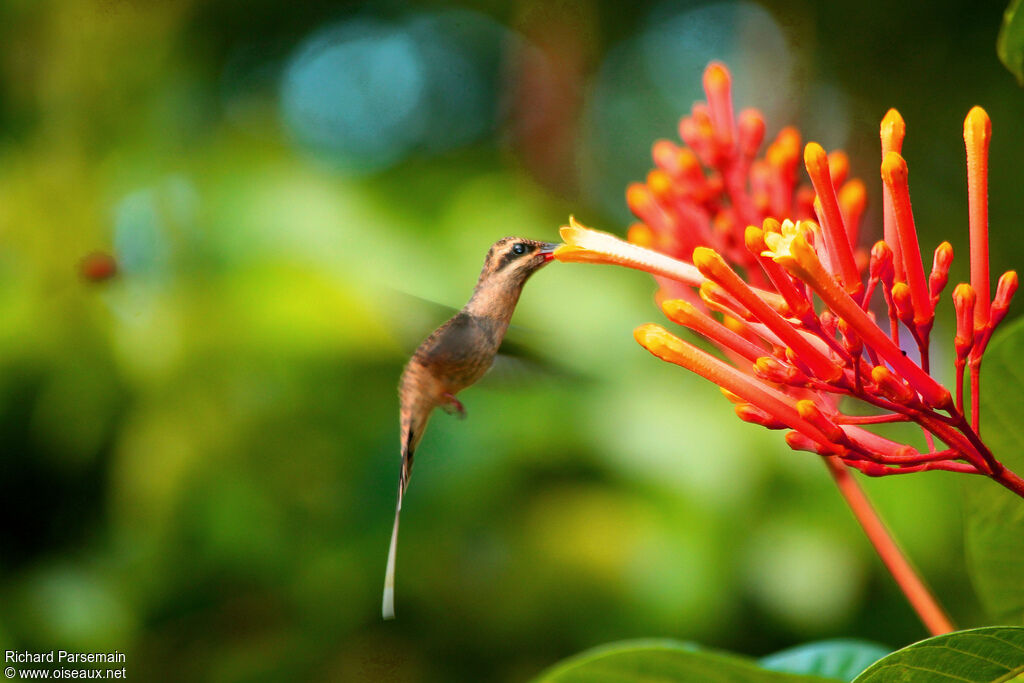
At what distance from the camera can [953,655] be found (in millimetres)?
760

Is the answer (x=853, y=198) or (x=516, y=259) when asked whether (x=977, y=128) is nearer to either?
(x=853, y=198)

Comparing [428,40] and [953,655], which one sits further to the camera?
[428,40]

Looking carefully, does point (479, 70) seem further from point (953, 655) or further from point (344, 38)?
point (953, 655)

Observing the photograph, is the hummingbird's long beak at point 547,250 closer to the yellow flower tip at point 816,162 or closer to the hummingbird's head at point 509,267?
the hummingbird's head at point 509,267

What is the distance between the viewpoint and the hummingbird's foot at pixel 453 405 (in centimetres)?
146

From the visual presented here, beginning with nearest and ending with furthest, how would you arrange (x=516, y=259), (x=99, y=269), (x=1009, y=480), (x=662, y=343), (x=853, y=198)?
1. (x=1009, y=480)
2. (x=662, y=343)
3. (x=853, y=198)
4. (x=516, y=259)
5. (x=99, y=269)

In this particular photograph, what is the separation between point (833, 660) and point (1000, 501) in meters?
0.42

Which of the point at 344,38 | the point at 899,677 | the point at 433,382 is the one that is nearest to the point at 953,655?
the point at 899,677

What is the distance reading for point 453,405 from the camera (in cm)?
150

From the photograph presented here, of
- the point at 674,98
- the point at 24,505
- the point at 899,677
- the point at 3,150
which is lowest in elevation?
the point at 24,505

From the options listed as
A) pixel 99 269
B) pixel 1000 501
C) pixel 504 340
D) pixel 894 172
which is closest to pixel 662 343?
pixel 894 172

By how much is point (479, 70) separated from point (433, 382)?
4133 mm

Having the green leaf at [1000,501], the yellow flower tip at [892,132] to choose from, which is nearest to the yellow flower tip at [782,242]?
the yellow flower tip at [892,132]

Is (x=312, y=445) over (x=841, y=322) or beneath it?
beneath
